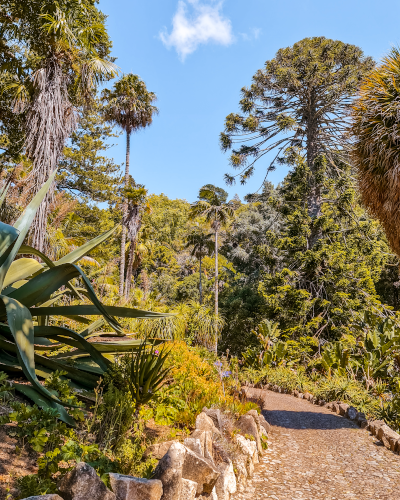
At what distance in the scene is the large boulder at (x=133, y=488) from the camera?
6.45 feet

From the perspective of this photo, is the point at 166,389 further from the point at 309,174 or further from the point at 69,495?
the point at 309,174

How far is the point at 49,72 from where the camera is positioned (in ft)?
28.5

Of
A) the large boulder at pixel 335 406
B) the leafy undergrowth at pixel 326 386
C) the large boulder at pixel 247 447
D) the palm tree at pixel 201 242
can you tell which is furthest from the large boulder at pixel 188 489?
the palm tree at pixel 201 242

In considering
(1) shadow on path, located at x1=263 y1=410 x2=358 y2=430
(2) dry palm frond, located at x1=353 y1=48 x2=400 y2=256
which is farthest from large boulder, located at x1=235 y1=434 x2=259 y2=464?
(2) dry palm frond, located at x1=353 y1=48 x2=400 y2=256

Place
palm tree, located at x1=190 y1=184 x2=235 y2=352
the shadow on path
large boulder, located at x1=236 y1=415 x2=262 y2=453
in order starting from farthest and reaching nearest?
palm tree, located at x1=190 y1=184 x2=235 y2=352, the shadow on path, large boulder, located at x1=236 y1=415 x2=262 y2=453

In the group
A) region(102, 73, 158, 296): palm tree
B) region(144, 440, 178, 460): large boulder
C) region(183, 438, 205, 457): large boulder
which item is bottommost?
region(144, 440, 178, 460): large boulder

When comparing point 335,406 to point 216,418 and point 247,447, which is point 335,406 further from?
point 216,418

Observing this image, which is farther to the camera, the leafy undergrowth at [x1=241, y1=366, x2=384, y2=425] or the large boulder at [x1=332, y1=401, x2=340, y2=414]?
the large boulder at [x1=332, y1=401, x2=340, y2=414]

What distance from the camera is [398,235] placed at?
5.48 metres

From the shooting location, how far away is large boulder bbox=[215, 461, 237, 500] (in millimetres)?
3014

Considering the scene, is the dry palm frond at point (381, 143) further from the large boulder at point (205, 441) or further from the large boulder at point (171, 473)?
the large boulder at point (171, 473)

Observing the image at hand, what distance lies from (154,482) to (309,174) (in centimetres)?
1495

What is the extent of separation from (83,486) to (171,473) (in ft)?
2.24

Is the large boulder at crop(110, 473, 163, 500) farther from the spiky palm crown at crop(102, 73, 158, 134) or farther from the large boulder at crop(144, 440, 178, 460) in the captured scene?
the spiky palm crown at crop(102, 73, 158, 134)
